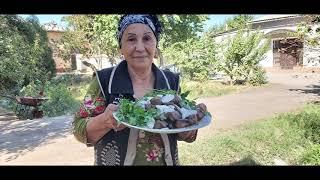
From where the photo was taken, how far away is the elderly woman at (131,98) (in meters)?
1.14

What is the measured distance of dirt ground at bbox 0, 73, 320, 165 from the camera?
3080 millimetres

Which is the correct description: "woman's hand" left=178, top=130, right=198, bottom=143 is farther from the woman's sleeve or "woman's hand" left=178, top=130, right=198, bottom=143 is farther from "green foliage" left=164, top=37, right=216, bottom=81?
"green foliage" left=164, top=37, right=216, bottom=81

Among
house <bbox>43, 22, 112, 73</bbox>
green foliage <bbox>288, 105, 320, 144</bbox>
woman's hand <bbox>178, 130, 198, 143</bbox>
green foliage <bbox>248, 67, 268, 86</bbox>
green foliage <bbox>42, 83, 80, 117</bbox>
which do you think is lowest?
green foliage <bbox>288, 105, 320, 144</bbox>

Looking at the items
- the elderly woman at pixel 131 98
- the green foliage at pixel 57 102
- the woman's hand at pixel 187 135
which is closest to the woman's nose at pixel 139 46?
the elderly woman at pixel 131 98

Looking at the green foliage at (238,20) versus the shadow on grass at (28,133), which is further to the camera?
the shadow on grass at (28,133)

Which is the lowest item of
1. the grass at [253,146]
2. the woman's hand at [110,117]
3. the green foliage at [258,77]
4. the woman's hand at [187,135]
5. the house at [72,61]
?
the grass at [253,146]

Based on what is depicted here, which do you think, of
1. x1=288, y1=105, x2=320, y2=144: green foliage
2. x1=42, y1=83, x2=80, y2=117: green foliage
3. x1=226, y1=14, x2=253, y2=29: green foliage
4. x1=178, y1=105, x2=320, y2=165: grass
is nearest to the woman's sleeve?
x1=226, y1=14, x2=253, y2=29: green foliage

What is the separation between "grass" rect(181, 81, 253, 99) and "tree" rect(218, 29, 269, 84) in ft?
0.57

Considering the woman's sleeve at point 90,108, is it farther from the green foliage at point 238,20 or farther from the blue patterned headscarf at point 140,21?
the green foliage at point 238,20

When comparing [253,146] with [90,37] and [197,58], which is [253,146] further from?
[90,37]

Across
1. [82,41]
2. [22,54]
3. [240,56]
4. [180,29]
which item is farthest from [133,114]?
[240,56]

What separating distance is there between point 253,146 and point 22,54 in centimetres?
295

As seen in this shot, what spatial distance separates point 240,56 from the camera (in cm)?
588
